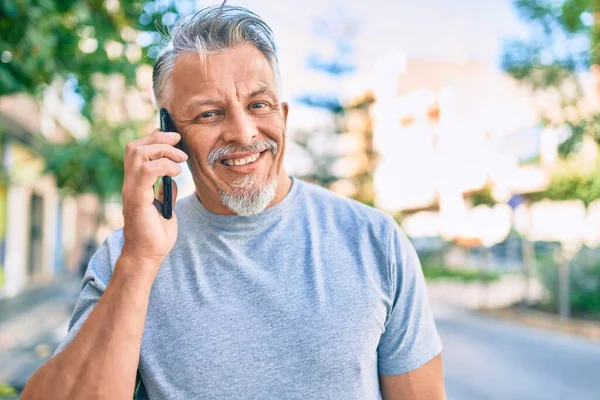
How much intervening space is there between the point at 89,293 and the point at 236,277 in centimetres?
36

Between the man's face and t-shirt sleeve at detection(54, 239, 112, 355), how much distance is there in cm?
33

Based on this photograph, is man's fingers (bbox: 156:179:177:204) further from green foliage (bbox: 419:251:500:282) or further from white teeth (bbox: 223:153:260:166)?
green foliage (bbox: 419:251:500:282)

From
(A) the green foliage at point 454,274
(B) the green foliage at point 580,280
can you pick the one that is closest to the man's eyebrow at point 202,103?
(B) the green foliage at point 580,280

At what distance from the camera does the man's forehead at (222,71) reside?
1619 millimetres

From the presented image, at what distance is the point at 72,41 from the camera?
4.01m

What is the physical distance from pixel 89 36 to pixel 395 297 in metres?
3.17

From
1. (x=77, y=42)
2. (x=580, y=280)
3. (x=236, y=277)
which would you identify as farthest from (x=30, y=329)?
(x=580, y=280)

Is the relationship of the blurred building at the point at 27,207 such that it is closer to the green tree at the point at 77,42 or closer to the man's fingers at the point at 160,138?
the green tree at the point at 77,42

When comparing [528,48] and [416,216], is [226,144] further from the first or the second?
[416,216]

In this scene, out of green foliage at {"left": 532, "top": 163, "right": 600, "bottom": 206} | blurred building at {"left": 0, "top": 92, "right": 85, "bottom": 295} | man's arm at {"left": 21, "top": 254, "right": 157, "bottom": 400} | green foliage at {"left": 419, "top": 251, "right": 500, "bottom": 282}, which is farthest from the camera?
green foliage at {"left": 419, "top": 251, "right": 500, "bottom": 282}

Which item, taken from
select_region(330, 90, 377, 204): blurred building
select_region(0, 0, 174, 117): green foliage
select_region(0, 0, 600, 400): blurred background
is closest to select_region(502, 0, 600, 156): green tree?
select_region(0, 0, 600, 400): blurred background

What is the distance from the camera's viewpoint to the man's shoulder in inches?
68.0

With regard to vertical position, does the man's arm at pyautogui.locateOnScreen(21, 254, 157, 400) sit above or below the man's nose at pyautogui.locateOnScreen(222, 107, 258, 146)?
below

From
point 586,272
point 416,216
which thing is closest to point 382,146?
point 416,216
